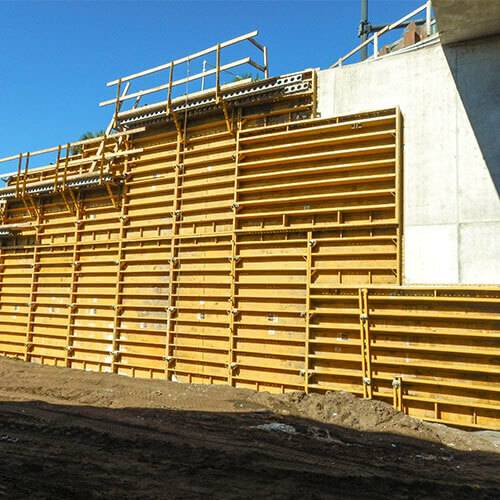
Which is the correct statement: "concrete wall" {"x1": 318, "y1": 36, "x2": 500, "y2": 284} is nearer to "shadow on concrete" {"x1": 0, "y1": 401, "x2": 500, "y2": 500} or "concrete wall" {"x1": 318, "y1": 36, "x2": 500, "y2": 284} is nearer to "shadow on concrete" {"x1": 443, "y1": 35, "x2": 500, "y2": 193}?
"shadow on concrete" {"x1": 443, "y1": 35, "x2": 500, "y2": 193}

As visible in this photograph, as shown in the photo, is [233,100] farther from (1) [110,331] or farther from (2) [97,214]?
(1) [110,331]

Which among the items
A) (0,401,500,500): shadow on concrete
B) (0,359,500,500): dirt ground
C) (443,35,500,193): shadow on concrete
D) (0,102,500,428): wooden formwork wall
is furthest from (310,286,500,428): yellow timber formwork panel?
(443,35,500,193): shadow on concrete

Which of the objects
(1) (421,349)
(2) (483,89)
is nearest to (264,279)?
(1) (421,349)

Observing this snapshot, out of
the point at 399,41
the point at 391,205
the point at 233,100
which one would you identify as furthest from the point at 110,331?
the point at 399,41

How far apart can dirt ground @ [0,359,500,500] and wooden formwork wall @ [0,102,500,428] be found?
3.77ft

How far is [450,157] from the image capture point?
35.5 feet

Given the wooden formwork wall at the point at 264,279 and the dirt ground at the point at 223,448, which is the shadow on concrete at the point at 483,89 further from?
the dirt ground at the point at 223,448

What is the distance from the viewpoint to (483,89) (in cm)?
1056

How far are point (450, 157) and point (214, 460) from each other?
27.1ft

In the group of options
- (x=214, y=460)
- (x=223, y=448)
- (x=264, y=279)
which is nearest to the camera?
(x=214, y=460)

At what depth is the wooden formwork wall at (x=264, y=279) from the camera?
1025 cm

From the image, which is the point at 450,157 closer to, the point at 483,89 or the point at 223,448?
the point at 483,89

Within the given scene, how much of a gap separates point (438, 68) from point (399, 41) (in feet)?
21.3

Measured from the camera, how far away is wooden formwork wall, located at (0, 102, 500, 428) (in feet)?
33.6
